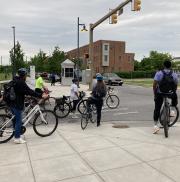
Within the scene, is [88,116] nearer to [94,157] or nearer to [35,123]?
[35,123]

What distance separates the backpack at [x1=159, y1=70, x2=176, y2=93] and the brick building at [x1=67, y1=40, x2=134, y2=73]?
77.7 m

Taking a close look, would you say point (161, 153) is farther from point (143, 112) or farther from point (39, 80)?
point (39, 80)

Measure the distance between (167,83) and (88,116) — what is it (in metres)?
2.74

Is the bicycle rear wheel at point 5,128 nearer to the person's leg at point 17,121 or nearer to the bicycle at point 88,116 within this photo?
the person's leg at point 17,121

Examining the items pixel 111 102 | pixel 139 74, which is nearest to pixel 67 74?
pixel 111 102

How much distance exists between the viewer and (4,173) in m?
5.77

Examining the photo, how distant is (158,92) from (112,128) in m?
1.86

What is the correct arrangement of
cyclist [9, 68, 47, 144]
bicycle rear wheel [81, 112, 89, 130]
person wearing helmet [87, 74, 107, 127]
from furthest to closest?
person wearing helmet [87, 74, 107, 127], bicycle rear wheel [81, 112, 89, 130], cyclist [9, 68, 47, 144]

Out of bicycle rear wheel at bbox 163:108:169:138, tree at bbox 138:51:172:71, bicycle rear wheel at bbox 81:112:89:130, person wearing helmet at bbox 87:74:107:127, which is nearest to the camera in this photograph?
bicycle rear wheel at bbox 163:108:169:138

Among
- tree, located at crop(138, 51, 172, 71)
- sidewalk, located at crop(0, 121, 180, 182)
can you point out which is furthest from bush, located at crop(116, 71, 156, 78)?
sidewalk, located at crop(0, 121, 180, 182)

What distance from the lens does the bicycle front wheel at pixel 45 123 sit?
866cm

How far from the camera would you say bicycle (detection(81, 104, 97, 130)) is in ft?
32.0

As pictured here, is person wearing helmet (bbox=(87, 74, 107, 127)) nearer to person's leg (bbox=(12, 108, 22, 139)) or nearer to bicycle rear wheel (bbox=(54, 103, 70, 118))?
bicycle rear wheel (bbox=(54, 103, 70, 118))

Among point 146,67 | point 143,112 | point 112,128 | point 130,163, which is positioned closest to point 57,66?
point 146,67
